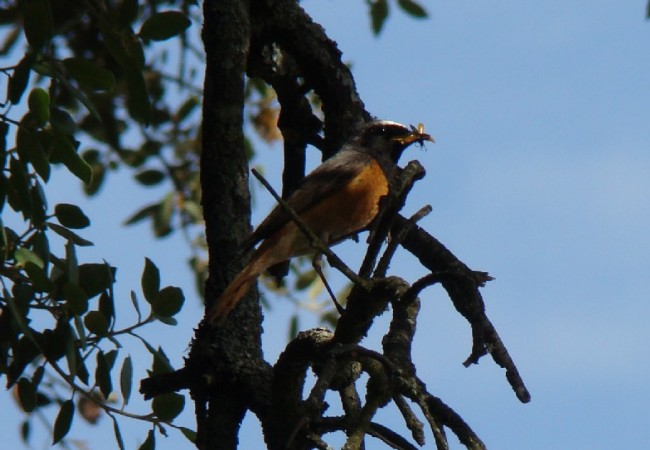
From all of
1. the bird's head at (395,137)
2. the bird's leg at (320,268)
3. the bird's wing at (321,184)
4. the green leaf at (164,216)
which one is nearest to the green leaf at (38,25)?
the bird's wing at (321,184)

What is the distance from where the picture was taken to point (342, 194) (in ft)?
20.6

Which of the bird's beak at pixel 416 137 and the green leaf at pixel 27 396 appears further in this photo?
the bird's beak at pixel 416 137

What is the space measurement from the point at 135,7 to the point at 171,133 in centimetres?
229

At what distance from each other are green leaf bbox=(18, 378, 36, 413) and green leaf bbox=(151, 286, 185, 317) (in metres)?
0.47

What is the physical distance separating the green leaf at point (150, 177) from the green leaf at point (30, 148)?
7.52 feet

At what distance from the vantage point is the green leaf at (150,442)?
3797 millimetres

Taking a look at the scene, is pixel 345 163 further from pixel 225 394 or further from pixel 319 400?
pixel 319 400

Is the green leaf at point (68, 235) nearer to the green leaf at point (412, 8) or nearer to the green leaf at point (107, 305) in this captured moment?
the green leaf at point (107, 305)

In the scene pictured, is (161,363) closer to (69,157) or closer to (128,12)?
(69,157)

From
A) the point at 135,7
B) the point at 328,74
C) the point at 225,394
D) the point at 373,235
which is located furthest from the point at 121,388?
the point at 328,74

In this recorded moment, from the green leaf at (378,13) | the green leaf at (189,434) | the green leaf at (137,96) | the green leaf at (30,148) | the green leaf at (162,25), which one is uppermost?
the green leaf at (378,13)

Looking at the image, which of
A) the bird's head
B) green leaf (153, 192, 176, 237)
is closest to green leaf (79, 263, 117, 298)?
green leaf (153, 192, 176, 237)

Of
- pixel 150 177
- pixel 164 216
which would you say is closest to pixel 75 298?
pixel 164 216

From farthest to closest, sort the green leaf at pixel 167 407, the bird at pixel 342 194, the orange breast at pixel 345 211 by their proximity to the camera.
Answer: the orange breast at pixel 345 211 → the bird at pixel 342 194 → the green leaf at pixel 167 407
